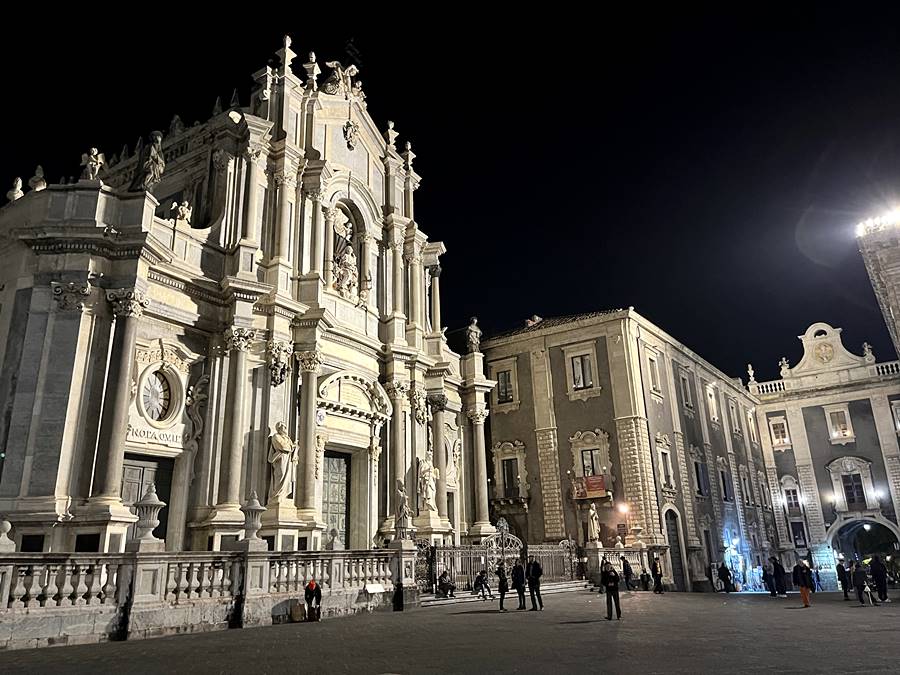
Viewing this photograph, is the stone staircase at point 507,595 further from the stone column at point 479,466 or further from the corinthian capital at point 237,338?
the corinthian capital at point 237,338

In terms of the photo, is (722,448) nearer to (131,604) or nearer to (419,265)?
(419,265)

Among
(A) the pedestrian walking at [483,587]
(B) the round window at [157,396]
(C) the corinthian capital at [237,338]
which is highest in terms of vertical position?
(C) the corinthian capital at [237,338]

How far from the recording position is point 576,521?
30.1m

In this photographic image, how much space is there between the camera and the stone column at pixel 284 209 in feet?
71.9

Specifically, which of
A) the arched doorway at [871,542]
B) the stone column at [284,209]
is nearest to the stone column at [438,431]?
the stone column at [284,209]

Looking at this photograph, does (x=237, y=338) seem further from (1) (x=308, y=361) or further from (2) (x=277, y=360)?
(1) (x=308, y=361)

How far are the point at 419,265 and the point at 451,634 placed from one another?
19.4 m

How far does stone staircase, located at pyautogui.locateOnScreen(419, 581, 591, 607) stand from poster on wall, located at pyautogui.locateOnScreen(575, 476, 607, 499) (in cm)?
534

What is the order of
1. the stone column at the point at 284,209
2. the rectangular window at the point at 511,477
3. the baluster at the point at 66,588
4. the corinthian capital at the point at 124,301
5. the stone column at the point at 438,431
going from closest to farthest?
the baluster at the point at 66,588
the corinthian capital at the point at 124,301
the stone column at the point at 284,209
the stone column at the point at 438,431
the rectangular window at the point at 511,477

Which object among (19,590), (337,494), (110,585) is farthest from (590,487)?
(19,590)

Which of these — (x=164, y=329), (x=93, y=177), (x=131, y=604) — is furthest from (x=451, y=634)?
(x=93, y=177)

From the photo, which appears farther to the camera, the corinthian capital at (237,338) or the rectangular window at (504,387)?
the rectangular window at (504,387)

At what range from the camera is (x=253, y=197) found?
2170cm

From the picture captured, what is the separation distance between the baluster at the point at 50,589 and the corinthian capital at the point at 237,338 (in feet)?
32.6
